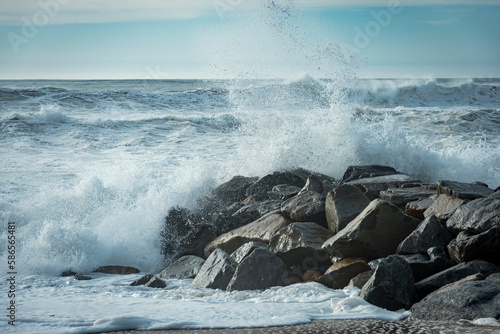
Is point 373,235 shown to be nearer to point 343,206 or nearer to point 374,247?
point 374,247

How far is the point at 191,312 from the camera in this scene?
11.2ft

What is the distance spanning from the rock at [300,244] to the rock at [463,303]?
1182 mm

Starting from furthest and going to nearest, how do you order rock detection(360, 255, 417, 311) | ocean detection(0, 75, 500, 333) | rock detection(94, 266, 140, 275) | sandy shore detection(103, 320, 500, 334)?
1. rock detection(94, 266, 140, 275)
2. ocean detection(0, 75, 500, 333)
3. rock detection(360, 255, 417, 311)
4. sandy shore detection(103, 320, 500, 334)

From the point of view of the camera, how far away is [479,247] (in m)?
3.62

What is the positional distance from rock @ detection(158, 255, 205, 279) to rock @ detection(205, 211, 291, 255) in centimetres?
34

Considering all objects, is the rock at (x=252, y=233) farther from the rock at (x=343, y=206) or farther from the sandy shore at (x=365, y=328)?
the sandy shore at (x=365, y=328)

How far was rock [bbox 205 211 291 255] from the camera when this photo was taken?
4.93 m

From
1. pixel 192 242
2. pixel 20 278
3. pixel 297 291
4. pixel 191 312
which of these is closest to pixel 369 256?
pixel 297 291

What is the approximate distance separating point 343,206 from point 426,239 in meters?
0.92

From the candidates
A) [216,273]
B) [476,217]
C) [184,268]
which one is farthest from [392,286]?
[184,268]

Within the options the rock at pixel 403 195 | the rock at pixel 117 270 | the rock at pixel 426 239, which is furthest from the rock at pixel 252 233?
the rock at pixel 426 239

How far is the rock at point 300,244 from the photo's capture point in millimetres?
4332

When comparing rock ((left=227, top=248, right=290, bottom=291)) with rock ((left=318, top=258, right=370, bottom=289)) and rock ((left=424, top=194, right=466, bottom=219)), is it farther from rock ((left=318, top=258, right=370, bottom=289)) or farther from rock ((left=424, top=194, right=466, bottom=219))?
rock ((left=424, top=194, right=466, bottom=219))

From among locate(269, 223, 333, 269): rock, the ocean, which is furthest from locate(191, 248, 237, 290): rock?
locate(269, 223, 333, 269): rock
